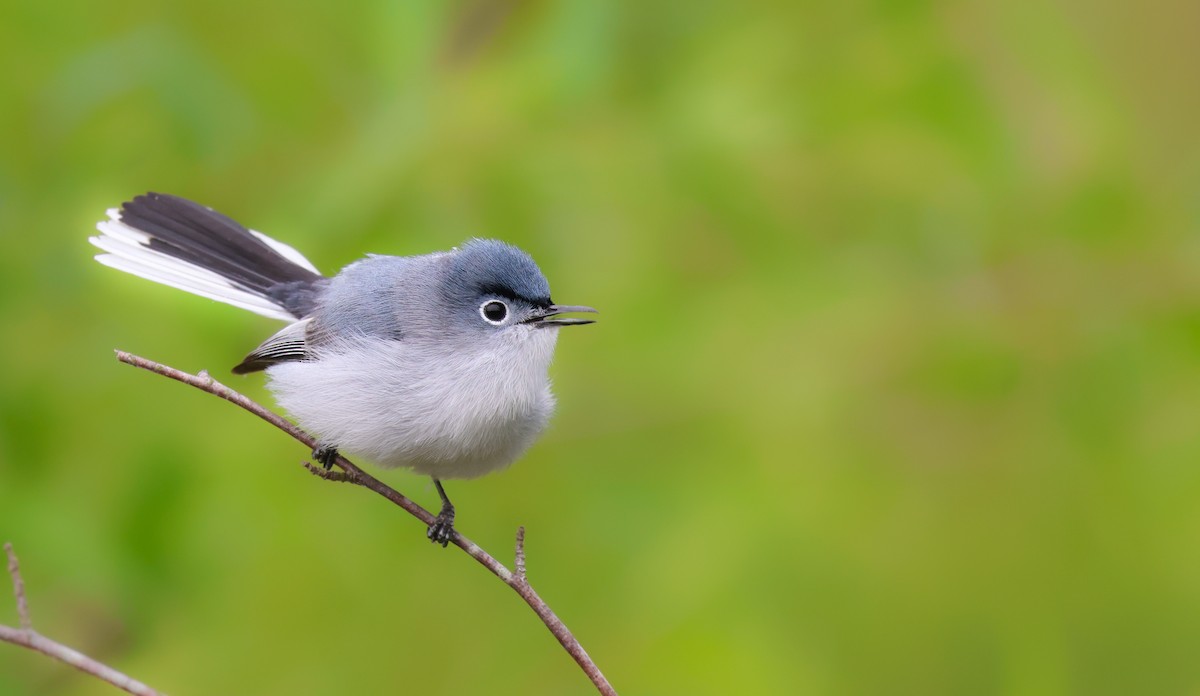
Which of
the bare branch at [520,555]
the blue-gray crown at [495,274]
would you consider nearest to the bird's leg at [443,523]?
the blue-gray crown at [495,274]

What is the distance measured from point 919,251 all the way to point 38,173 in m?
2.29

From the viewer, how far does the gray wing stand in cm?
283

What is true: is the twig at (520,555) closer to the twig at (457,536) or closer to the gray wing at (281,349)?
the twig at (457,536)

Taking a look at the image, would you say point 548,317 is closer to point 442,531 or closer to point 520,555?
point 442,531

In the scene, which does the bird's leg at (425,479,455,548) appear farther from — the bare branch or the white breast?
the bare branch

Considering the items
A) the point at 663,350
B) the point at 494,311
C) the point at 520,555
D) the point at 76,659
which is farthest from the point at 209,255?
the point at 76,659

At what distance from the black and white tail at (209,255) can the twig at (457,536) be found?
595 millimetres

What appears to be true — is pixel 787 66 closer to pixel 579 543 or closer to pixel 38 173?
pixel 579 543

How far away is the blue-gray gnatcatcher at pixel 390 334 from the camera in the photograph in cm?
253

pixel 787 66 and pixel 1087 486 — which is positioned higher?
pixel 787 66

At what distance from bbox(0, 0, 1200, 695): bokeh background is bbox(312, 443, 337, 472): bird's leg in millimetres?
220

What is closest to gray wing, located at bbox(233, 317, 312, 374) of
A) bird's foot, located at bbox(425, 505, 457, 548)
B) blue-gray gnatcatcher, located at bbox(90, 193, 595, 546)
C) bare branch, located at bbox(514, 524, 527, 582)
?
blue-gray gnatcatcher, located at bbox(90, 193, 595, 546)

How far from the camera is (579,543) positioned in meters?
3.00

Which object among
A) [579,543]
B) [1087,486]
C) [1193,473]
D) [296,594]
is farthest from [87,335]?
[1193,473]
